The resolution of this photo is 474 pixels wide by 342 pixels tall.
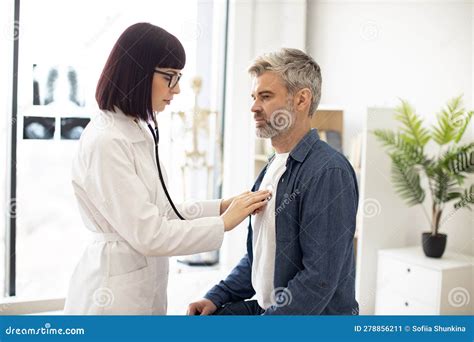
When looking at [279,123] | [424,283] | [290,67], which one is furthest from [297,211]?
[424,283]

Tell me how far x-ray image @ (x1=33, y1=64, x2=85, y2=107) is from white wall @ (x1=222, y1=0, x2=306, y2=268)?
956 millimetres

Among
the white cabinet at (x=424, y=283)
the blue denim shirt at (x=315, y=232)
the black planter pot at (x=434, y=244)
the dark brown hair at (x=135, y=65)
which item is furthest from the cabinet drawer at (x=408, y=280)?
the dark brown hair at (x=135, y=65)

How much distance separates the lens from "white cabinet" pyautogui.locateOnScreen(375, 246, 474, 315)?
2.54m

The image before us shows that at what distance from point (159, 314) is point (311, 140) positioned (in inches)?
25.6

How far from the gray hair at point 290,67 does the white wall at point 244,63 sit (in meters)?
1.74

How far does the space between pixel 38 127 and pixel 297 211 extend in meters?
1.69

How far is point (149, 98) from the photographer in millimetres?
1360

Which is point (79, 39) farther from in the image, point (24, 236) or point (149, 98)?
point (149, 98)

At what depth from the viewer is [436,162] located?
273 centimetres

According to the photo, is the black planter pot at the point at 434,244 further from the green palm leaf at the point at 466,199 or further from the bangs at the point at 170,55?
the bangs at the point at 170,55

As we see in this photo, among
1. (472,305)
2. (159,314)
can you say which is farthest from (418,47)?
(159,314)

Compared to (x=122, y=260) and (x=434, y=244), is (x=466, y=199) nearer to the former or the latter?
(x=434, y=244)

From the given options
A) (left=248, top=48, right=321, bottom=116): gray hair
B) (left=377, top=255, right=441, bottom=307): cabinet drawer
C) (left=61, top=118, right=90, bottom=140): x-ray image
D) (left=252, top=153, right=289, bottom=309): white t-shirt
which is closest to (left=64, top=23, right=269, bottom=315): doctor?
(left=252, top=153, right=289, bottom=309): white t-shirt

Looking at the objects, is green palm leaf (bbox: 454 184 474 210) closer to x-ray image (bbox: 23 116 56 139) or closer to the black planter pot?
the black planter pot
